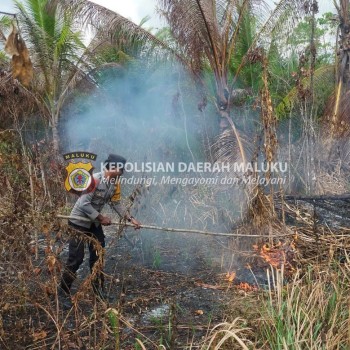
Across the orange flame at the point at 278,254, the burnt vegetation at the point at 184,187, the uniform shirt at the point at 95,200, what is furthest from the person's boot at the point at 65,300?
the orange flame at the point at 278,254

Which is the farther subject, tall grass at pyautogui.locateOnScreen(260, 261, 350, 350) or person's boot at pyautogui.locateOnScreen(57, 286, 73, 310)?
person's boot at pyautogui.locateOnScreen(57, 286, 73, 310)

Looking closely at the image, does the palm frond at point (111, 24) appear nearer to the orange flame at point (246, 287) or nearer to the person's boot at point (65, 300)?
the orange flame at point (246, 287)

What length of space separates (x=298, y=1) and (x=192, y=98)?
328cm

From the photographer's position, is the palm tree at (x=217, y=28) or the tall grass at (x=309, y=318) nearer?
the tall grass at (x=309, y=318)

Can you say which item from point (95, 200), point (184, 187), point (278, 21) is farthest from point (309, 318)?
point (278, 21)

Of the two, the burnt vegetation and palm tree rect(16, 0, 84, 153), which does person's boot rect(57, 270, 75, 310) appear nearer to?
the burnt vegetation

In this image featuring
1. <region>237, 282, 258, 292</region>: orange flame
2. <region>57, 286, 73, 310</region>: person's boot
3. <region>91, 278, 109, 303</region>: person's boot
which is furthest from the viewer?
<region>237, 282, 258, 292</region>: orange flame

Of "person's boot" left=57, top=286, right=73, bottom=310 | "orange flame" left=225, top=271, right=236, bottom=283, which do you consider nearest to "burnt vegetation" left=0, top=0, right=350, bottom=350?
"orange flame" left=225, top=271, right=236, bottom=283

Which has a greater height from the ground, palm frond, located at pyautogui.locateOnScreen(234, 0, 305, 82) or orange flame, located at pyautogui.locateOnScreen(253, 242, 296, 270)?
palm frond, located at pyautogui.locateOnScreen(234, 0, 305, 82)

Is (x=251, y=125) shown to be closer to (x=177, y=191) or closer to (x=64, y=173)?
(x=177, y=191)

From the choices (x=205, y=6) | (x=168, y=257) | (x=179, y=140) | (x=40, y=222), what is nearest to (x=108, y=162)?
(x=40, y=222)

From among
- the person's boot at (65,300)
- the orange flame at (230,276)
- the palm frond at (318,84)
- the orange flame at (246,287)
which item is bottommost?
the person's boot at (65,300)

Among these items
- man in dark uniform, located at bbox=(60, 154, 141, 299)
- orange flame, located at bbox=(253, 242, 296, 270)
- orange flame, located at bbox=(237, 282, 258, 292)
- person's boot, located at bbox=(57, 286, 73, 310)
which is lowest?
person's boot, located at bbox=(57, 286, 73, 310)

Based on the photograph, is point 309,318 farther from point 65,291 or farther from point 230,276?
point 65,291
